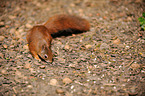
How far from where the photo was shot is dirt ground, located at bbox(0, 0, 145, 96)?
2320 mm

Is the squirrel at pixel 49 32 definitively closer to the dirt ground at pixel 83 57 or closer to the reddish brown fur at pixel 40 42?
the reddish brown fur at pixel 40 42

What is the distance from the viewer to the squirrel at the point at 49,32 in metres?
2.87

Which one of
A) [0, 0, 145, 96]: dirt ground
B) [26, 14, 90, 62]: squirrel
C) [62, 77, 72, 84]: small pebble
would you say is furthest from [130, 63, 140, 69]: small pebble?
[26, 14, 90, 62]: squirrel

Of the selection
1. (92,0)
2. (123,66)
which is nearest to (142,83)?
(123,66)

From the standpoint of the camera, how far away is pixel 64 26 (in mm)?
3283

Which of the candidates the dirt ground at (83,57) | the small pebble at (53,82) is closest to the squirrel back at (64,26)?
the dirt ground at (83,57)

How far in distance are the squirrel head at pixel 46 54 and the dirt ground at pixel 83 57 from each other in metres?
0.11

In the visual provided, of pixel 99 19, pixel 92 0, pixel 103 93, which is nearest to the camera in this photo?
pixel 103 93

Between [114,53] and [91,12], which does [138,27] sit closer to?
[114,53]

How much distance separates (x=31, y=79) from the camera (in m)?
2.46

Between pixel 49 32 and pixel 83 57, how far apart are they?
974 mm

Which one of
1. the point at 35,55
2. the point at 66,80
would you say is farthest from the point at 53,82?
the point at 35,55

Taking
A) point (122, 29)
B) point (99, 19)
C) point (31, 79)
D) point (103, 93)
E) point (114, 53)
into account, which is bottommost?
point (103, 93)

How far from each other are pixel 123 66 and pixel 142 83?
0.42 metres
